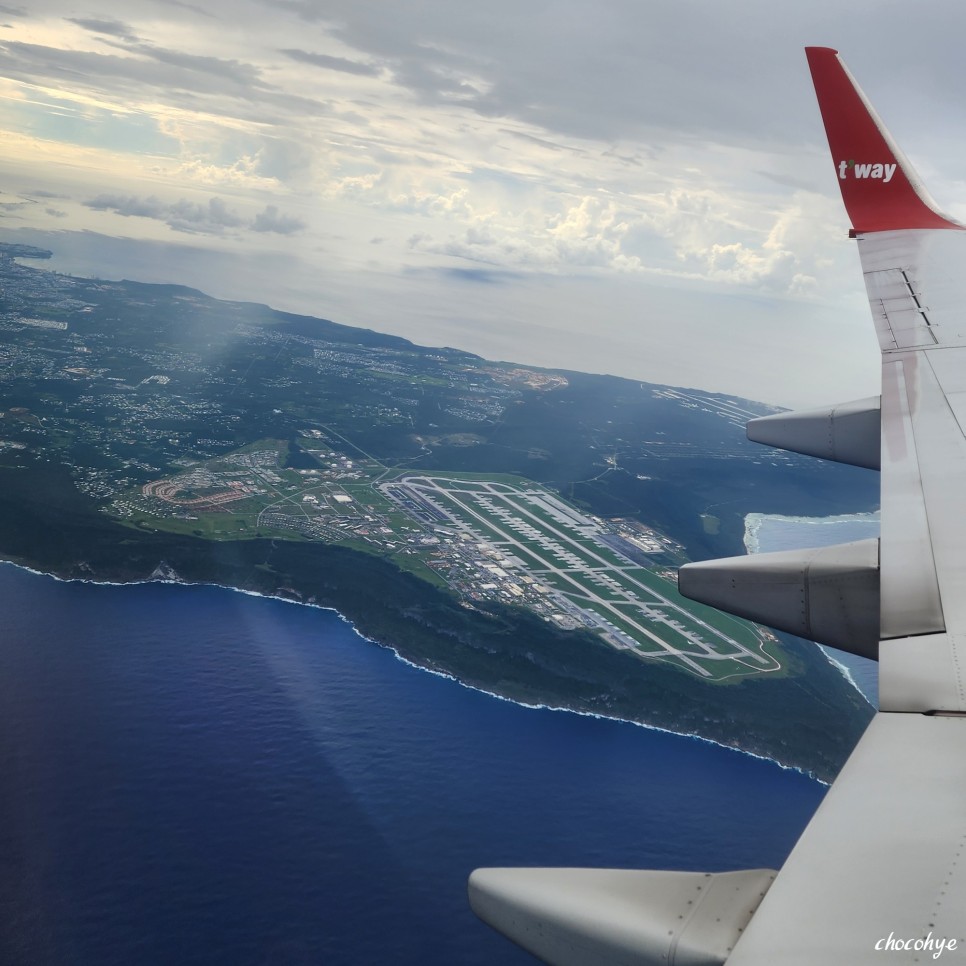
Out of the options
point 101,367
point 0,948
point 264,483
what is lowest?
point 0,948

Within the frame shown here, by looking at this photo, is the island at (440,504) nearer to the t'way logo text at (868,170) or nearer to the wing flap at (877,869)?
the t'way logo text at (868,170)

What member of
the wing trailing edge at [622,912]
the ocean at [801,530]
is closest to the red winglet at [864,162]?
the wing trailing edge at [622,912]

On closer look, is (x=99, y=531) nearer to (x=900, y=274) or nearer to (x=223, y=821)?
(x=223, y=821)

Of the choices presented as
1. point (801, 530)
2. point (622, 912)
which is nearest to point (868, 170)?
point (622, 912)

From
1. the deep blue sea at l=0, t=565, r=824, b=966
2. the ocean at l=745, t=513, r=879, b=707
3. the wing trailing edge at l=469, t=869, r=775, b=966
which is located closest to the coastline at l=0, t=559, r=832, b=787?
the deep blue sea at l=0, t=565, r=824, b=966

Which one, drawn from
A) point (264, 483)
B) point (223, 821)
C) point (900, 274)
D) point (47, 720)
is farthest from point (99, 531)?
point (900, 274)

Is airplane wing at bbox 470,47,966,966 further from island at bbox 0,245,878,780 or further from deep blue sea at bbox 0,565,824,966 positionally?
island at bbox 0,245,878,780

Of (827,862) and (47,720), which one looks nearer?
(827,862)

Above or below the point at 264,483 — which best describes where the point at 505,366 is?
above
